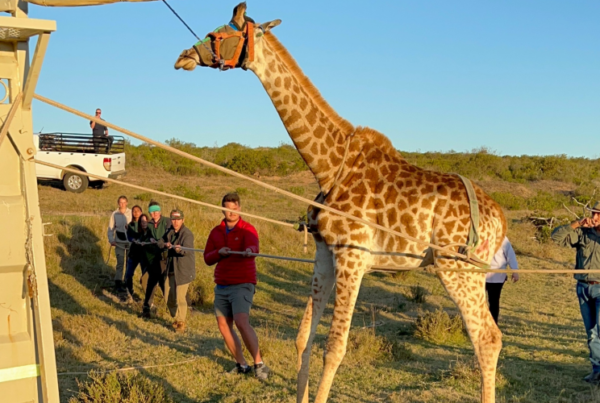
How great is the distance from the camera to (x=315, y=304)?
5590mm

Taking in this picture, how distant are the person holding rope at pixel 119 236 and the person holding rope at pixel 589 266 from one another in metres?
8.04

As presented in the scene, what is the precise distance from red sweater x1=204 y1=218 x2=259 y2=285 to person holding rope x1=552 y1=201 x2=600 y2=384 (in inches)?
146

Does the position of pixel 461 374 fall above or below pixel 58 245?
below

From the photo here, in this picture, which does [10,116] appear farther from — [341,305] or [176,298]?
[176,298]

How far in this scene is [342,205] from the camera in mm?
5242

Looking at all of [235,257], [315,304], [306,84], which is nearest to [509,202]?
[235,257]

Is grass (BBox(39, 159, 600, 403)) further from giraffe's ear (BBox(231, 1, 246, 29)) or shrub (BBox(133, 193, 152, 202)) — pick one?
shrub (BBox(133, 193, 152, 202))

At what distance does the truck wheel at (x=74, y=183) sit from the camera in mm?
20203

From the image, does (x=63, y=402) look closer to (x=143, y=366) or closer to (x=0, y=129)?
(x=143, y=366)

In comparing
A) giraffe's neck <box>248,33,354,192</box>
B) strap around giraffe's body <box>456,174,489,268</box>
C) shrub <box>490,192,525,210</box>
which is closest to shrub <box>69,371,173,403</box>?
giraffe's neck <box>248,33,354,192</box>

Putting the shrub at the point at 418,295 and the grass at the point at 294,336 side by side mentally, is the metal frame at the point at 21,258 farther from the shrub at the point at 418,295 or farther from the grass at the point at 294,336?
the shrub at the point at 418,295

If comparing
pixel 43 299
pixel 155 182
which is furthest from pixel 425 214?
pixel 155 182

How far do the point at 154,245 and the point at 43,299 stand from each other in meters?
7.11

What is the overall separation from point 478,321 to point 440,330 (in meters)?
3.81
